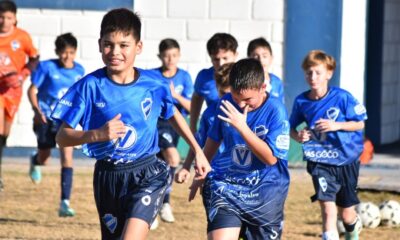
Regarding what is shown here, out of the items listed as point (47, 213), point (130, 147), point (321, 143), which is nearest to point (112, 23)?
point (130, 147)

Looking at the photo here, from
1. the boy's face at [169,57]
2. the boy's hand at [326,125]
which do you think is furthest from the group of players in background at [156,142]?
the boy's face at [169,57]

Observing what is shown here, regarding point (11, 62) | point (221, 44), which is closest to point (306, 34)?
point (11, 62)

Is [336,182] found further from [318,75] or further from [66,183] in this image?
[66,183]

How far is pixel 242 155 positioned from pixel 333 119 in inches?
87.3

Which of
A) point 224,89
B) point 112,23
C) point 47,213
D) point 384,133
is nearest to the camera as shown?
point 112,23

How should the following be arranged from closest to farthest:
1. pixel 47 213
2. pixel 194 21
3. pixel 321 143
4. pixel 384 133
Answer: pixel 321 143 < pixel 47 213 < pixel 194 21 < pixel 384 133

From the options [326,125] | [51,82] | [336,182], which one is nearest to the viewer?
[326,125]

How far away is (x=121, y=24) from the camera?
6930 mm

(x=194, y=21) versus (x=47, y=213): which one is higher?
(x=194, y=21)

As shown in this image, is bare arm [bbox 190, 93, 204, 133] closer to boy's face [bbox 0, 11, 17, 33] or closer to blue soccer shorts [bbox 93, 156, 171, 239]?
boy's face [bbox 0, 11, 17, 33]

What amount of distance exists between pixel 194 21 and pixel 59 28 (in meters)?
1.74

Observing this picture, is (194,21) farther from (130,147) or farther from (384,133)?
(130,147)

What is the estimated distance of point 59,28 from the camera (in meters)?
14.5

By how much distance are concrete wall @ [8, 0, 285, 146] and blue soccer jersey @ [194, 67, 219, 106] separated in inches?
161
